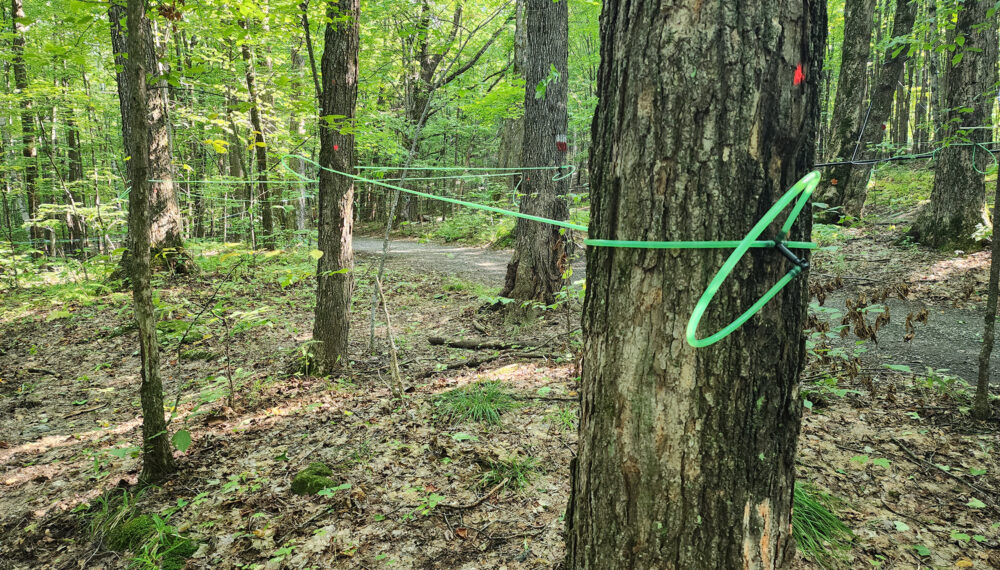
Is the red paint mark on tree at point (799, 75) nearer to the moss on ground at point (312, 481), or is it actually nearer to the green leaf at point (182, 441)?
the moss on ground at point (312, 481)

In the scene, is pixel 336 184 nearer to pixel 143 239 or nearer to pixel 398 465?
pixel 143 239

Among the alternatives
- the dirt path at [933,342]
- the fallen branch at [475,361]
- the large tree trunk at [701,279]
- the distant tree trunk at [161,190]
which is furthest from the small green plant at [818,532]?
the distant tree trunk at [161,190]

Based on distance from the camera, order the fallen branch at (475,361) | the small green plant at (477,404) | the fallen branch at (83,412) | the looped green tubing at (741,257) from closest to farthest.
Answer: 1. the looped green tubing at (741,257)
2. the small green plant at (477,404)
3. the fallen branch at (83,412)
4. the fallen branch at (475,361)

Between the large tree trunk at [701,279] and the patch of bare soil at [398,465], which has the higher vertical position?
the large tree trunk at [701,279]

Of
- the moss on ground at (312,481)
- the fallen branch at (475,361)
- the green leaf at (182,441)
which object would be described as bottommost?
the moss on ground at (312,481)

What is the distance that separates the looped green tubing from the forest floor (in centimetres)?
147

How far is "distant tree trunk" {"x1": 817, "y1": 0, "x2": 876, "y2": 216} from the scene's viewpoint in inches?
332

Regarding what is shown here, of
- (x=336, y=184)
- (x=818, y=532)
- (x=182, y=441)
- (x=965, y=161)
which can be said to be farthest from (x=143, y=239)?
(x=965, y=161)

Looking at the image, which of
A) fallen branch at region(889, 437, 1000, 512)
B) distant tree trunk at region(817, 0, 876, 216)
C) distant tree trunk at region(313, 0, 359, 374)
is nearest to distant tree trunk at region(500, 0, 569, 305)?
distant tree trunk at region(313, 0, 359, 374)

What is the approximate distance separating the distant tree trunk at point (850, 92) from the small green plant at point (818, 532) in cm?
800

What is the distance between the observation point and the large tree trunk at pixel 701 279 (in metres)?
0.98

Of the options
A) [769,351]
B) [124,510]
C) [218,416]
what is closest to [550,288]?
[218,416]

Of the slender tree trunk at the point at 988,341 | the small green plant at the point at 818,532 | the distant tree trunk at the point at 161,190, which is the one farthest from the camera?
Answer: the distant tree trunk at the point at 161,190

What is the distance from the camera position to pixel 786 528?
3.61 ft
